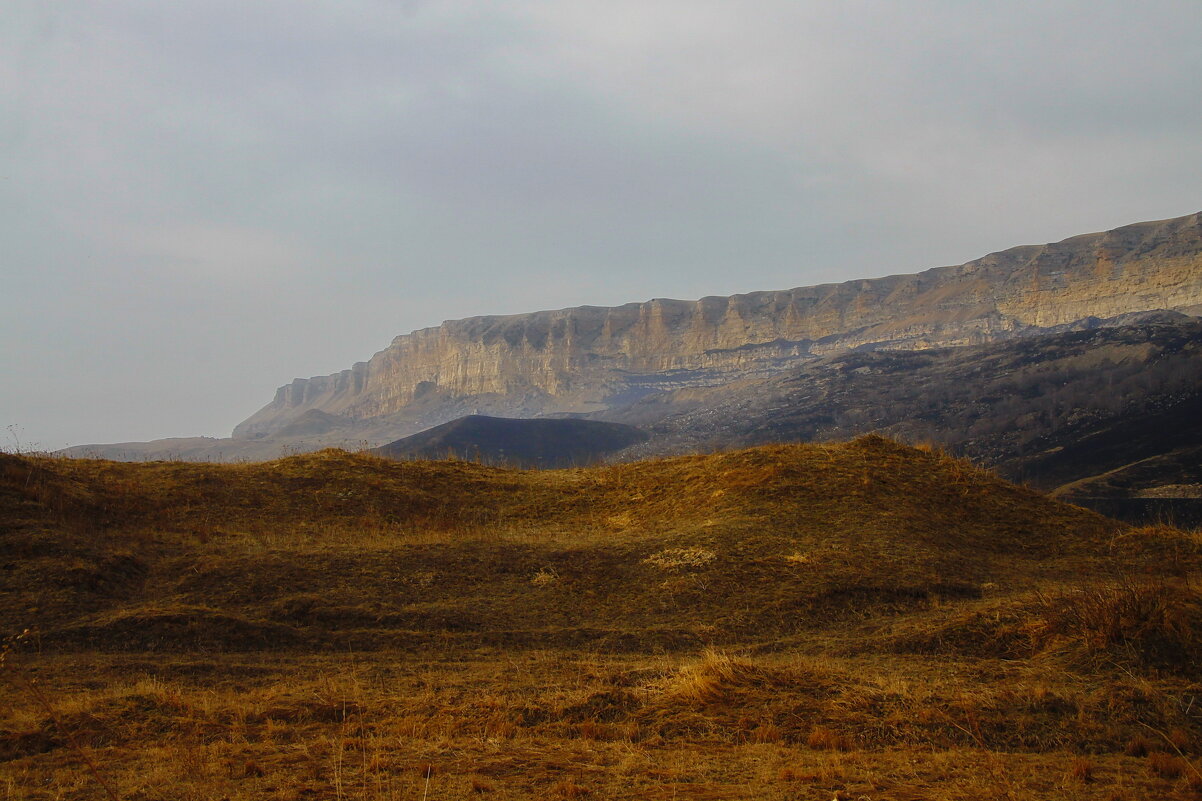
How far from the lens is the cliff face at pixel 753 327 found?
295 ft

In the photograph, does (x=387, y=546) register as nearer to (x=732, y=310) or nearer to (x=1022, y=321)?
(x=1022, y=321)

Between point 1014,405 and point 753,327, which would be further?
point 753,327

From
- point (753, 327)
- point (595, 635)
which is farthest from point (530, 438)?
point (595, 635)

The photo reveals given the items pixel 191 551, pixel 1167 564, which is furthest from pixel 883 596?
pixel 191 551

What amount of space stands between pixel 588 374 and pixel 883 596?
378 feet

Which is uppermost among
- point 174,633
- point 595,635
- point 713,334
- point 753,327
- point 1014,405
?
point 753,327

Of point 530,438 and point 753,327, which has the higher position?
point 753,327

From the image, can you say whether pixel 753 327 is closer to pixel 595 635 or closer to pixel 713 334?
pixel 713 334

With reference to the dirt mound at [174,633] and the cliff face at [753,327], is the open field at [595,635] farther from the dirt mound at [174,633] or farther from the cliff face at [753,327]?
the cliff face at [753,327]

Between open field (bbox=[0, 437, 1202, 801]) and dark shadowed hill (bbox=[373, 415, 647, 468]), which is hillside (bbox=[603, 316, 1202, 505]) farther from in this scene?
open field (bbox=[0, 437, 1202, 801])

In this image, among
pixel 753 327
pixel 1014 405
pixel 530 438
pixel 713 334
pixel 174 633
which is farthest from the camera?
pixel 713 334

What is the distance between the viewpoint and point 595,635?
945 cm

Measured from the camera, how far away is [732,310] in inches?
4764

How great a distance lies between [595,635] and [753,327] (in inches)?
4413
